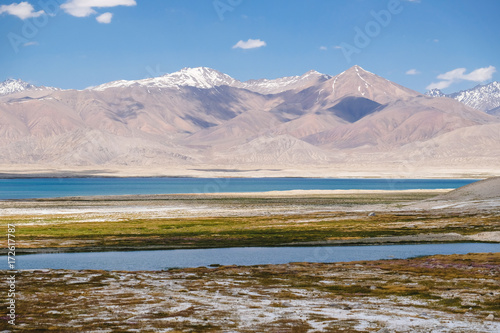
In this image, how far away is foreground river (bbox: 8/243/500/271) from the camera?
38625 millimetres

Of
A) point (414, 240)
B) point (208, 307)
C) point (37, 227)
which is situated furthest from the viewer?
point (37, 227)

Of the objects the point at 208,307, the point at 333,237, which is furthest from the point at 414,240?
the point at 208,307

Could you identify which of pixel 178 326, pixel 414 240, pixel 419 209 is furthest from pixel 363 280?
pixel 419 209

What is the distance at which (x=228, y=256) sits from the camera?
139ft

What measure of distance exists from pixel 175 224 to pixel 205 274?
107 feet

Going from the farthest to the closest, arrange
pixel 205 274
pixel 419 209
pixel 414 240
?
pixel 419 209, pixel 414 240, pixel 205 274

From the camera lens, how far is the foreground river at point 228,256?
38625 mm

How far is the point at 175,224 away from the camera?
65.6 m

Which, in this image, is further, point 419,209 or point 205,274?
point 419,209

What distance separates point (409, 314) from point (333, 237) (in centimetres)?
2932

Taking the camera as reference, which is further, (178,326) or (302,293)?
(302,293)

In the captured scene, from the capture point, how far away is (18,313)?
23.2 metres

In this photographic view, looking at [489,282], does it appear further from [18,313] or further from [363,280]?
[18,313]

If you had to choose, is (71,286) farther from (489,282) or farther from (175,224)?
(175,224)
